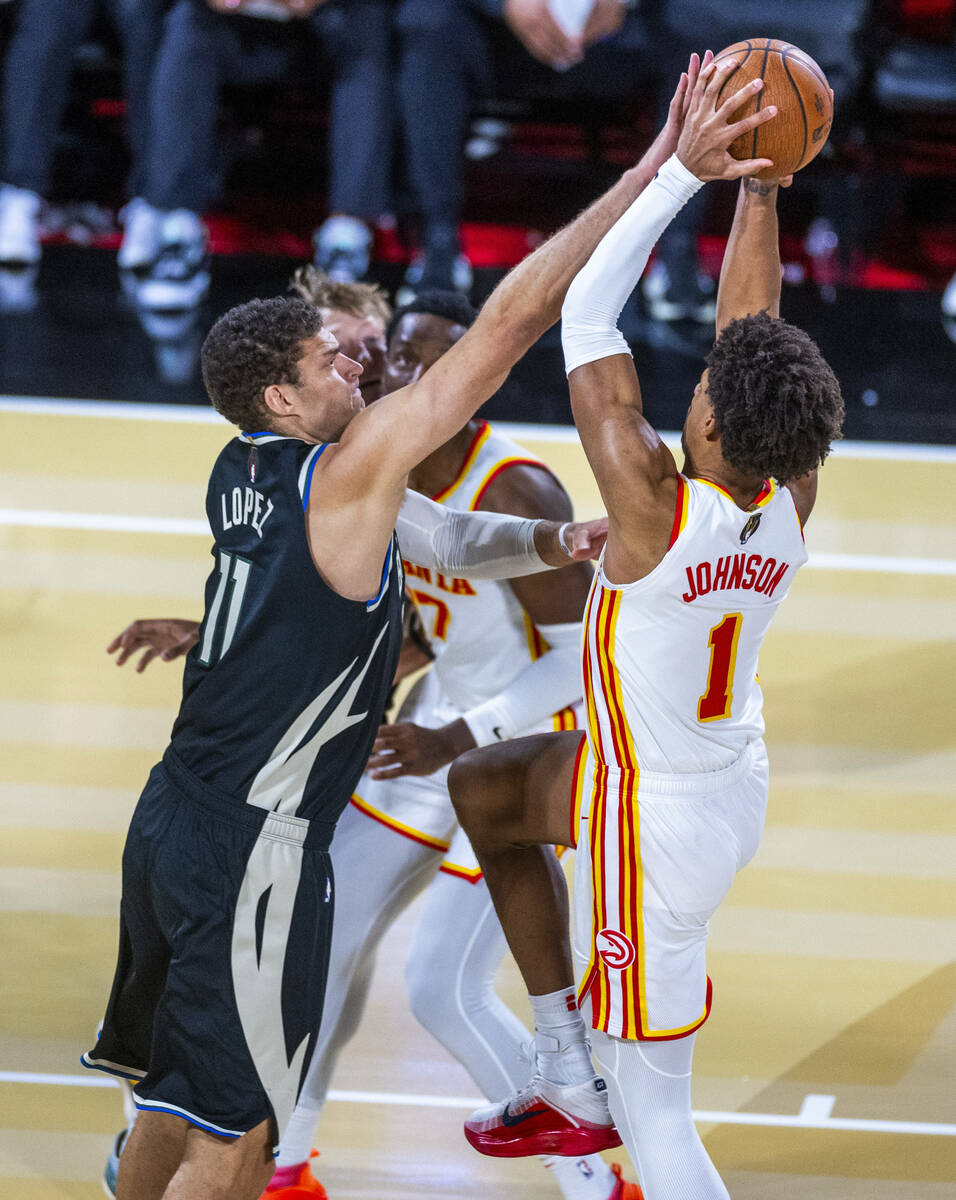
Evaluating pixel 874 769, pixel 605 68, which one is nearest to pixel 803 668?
pixel 874 769

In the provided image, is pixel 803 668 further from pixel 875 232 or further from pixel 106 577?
pixel 875 232

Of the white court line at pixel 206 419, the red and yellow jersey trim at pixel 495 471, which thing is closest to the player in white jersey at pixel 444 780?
the red and yellow jersey trim at pixel 495 471

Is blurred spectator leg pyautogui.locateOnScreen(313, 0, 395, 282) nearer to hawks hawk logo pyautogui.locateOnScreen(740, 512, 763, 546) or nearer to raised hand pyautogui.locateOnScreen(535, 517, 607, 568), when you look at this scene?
raised hand pyautogui.locateOnScreen(535, 517, 607, 568)

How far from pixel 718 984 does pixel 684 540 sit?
2.16m

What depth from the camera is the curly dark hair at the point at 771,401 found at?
2.78m

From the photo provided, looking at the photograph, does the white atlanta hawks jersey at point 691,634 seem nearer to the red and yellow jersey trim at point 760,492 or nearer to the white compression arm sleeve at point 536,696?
the red and yellow jersey trim at point 760,492

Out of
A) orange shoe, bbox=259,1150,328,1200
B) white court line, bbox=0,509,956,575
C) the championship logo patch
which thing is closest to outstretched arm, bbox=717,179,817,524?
the championship logo patch

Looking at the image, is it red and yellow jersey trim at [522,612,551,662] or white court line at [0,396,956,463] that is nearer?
red and yellow jersey trim at [522,612,551,662]

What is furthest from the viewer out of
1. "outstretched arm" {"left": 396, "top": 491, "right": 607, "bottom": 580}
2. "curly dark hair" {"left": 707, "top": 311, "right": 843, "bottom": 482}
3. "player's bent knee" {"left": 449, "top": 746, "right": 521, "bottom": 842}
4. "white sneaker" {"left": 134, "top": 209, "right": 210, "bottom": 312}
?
"white sneaker" {"left": 134, "top": 209, "right": 210, "bottom": 312}

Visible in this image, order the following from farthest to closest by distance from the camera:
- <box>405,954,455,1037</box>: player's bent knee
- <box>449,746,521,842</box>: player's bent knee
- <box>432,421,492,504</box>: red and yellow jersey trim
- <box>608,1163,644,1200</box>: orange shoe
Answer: <box>432,421,492,504</box>: red and yellow jersey trim
<box>405,954,455,1037</box>: player's bent knee
<box>608,1163,644,1200</box>: orange shoe
<box>449,746,521,842</box>: player's bent knee

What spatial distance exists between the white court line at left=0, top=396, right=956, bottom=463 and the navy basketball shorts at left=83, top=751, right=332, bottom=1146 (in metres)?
5.61

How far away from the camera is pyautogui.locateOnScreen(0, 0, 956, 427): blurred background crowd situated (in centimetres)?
967

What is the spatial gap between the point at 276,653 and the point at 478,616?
39.7 inches

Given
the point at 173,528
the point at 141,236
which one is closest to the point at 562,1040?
the point at 173,528
